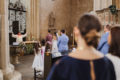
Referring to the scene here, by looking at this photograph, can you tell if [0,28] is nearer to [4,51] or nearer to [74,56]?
[4,51]

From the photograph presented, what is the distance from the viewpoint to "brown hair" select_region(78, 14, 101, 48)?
4.69 feet

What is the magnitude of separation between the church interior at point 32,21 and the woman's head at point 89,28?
4236mm

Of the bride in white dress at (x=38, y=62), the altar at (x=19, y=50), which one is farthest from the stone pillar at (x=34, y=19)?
the bride in white dress at (x=38, y=62)

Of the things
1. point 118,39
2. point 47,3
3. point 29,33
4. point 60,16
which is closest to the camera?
point 118,39

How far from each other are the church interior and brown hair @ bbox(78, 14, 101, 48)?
424 cm

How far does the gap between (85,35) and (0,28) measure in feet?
15.4

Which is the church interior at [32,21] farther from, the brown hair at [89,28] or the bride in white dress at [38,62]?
the brown hair at [89,28]

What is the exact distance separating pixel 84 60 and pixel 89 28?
0.24 meters

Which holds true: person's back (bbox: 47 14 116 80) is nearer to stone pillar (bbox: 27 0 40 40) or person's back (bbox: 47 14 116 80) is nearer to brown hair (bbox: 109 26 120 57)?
brown hair (bbox: 109 26 120 57)

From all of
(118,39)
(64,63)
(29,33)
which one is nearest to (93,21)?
(64,63)

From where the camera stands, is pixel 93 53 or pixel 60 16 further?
pixel 60 16

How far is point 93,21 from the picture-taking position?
1.45 m

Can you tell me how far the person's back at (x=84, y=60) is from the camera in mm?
1417

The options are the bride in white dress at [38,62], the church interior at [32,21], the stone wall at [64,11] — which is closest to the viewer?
the church interior at [32,21]
